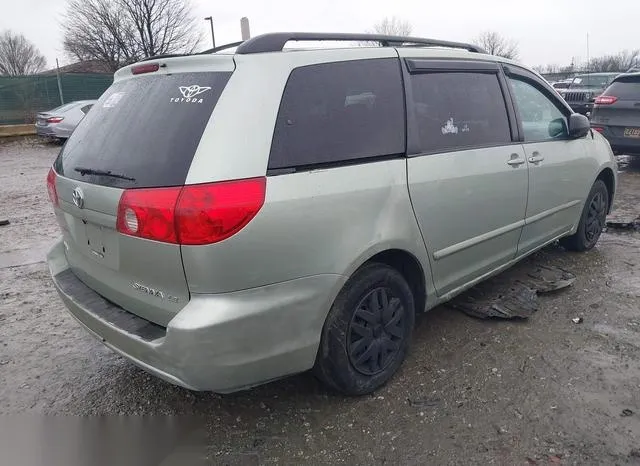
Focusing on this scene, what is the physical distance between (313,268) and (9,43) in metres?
72.4

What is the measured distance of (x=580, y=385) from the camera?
2.81 m

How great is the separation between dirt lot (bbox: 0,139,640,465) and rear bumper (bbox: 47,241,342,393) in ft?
1.34

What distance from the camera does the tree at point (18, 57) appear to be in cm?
5934

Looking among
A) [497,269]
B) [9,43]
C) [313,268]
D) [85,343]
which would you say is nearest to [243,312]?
[313,268]

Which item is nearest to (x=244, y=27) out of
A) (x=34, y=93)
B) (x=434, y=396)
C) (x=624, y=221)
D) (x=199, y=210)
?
(x=199, y=210)

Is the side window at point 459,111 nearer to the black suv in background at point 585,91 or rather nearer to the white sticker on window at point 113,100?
the white sticker on window at point 113,100

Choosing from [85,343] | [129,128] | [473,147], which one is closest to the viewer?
[129,128]

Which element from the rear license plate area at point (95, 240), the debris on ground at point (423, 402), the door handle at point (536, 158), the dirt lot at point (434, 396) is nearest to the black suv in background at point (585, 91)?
the door handle at point (536, 158)

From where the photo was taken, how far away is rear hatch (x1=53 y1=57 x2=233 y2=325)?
7.13 ft

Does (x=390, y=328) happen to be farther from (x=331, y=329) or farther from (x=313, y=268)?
(x=313, y=268)

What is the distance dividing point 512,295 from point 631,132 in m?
6.21

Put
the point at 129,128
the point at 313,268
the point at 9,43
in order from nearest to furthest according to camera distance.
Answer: the point at 313,268, the point at 129,128, the point at 9,43

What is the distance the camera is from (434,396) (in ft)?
9.07

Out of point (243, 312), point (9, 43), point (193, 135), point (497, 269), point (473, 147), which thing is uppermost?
point (9, 43)
